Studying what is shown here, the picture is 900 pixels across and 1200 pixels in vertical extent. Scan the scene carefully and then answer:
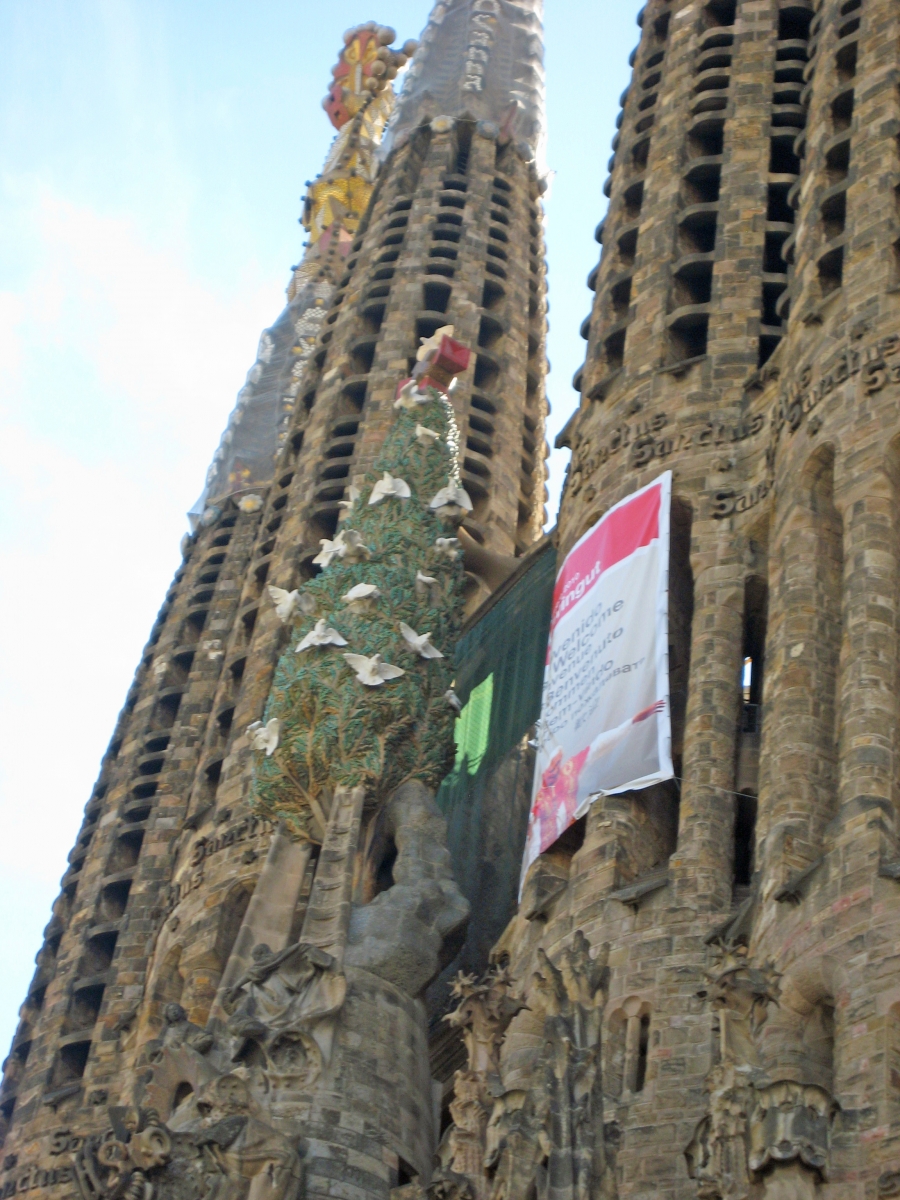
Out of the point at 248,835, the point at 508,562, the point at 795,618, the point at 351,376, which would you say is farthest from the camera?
the point at 351,376

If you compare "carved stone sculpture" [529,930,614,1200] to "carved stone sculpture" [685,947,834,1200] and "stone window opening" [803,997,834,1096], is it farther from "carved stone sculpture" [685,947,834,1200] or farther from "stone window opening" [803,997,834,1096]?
"stone window opening" [803,997,834,1096]

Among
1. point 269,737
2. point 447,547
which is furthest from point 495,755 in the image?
point 269,737

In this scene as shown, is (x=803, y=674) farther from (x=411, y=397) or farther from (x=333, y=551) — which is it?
(x=411, y=397)

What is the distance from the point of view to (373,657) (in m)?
35.0

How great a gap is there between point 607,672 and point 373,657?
313 cm

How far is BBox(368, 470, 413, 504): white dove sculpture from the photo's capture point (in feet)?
125

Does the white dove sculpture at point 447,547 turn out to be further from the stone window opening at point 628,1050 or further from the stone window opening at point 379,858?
the stone window opening at point 628,1050

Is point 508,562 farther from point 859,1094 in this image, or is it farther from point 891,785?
point 859,1094

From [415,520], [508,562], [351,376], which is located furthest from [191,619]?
[415,520]

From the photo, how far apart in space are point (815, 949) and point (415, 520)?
41.2 feet

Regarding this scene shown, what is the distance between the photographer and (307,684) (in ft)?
114

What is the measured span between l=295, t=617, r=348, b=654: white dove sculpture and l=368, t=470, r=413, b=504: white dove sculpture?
123 inches

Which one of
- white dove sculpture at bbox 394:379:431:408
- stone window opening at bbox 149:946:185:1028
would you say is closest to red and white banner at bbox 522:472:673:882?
white dove sculpture at bbox 394:379:431:408

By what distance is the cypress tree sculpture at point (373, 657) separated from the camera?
34.3 metres
